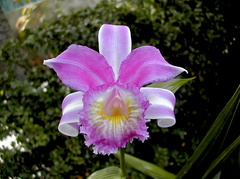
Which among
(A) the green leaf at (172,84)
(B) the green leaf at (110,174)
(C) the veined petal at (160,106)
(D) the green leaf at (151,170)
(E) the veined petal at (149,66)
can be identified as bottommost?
(D) the green leaf at (151,170)

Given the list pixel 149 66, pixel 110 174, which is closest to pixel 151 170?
pixel 110 174

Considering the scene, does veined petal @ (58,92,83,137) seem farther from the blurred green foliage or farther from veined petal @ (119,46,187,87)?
the blurred green foliage

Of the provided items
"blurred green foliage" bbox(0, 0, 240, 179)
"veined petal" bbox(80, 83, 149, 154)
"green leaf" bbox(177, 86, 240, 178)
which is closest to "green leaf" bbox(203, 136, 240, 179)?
"green leaf" bbox(177, 86, 240, 178)

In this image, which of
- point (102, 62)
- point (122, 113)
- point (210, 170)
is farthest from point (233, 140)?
point (102, 62)

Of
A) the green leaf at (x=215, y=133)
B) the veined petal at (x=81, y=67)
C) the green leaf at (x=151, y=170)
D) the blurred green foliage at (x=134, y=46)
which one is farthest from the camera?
the blurred green foliage at (x=134, y=46)

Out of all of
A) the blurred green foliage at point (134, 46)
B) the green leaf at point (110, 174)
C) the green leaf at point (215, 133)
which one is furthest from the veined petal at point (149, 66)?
the blurred green foliage at point (134, 46)

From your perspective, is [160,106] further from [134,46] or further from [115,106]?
[134,46]

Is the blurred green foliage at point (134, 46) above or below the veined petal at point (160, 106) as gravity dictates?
below

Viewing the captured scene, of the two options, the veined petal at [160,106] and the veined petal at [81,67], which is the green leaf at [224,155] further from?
the veined petal at [81,67]

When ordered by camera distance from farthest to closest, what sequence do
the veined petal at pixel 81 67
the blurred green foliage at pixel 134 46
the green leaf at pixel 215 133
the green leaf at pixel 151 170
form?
the blurred green foliage at pixel 134 46 → the green leaf at pixel 151 170 → the green leaf at pixel 215 133 → the veined petal at pixel 81 67
